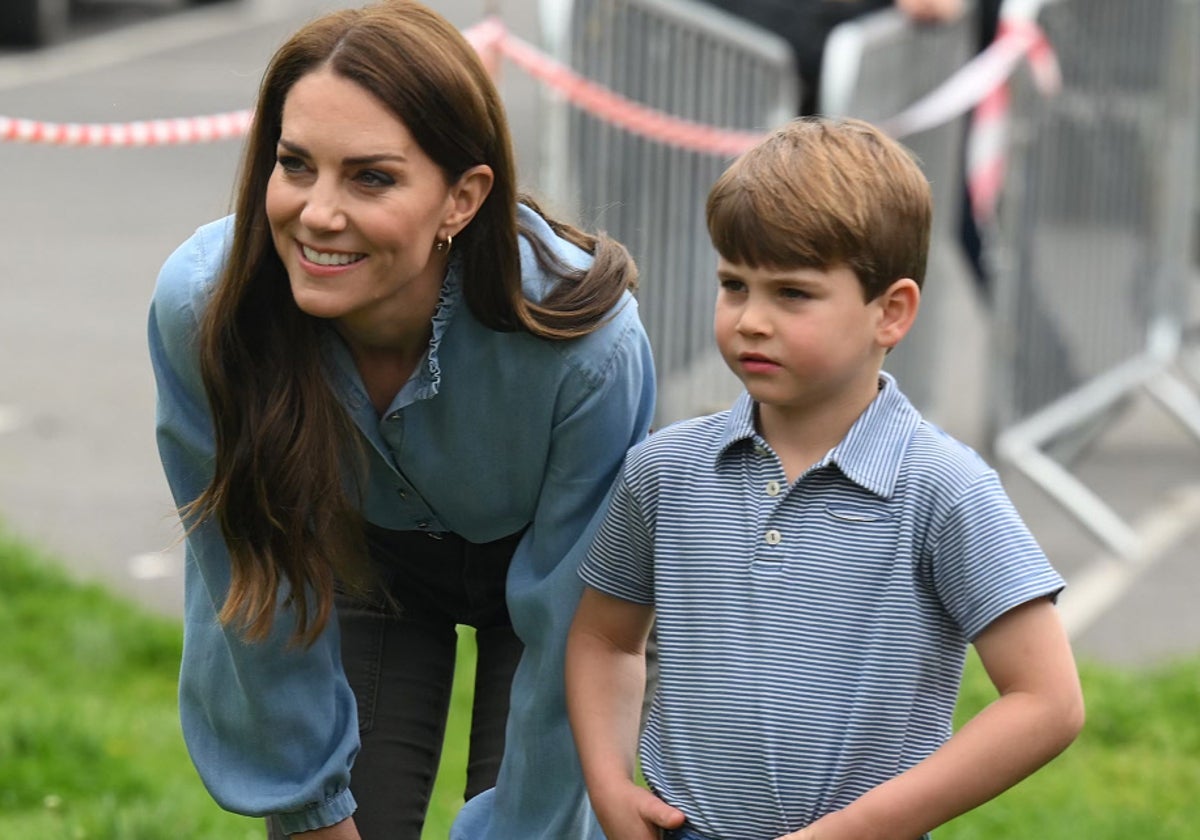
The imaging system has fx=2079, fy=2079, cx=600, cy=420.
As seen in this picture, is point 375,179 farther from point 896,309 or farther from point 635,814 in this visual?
point 635,814

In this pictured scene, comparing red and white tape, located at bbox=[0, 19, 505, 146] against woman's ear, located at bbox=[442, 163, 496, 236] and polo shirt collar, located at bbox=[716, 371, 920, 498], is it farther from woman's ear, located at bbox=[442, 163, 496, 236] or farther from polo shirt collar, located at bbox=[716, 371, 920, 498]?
polo shirt collar, located at bbox=[716, 371, 920, 498]

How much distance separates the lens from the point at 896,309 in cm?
253

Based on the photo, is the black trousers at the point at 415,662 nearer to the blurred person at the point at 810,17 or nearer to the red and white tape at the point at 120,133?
the red and white tape at the point at 120,133

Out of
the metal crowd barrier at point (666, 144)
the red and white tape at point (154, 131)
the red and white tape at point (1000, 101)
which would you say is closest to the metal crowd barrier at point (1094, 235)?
the red and white tape at point (1000, 101)

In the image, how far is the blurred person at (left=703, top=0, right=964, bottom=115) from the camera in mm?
6160

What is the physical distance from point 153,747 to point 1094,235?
373cm

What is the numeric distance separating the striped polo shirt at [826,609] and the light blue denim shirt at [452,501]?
38 centimetres

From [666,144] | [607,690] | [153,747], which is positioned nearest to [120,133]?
[153,747]

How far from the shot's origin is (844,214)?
8.03ft

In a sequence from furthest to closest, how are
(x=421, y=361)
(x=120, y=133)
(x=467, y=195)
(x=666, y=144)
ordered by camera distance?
(x=666, y=144) → (x=120, y=133) → (x=421, y=361) → (x=467, y=195)

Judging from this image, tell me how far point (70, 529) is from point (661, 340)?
6.09ft

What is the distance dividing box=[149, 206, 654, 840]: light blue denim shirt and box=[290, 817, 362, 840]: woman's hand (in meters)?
0.01

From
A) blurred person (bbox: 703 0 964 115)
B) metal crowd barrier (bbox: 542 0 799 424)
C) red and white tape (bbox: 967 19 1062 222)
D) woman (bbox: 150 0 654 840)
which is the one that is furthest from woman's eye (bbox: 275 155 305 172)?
red and white tape (bbox: 967 19 1062 222)

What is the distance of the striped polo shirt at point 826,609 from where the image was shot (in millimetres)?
2428
